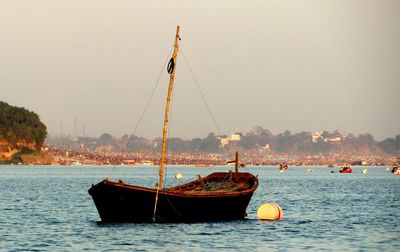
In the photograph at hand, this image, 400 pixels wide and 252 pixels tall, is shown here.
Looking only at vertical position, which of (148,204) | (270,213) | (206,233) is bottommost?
(206,233)

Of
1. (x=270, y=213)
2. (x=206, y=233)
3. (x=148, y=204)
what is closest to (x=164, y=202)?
(x=148, y=204)

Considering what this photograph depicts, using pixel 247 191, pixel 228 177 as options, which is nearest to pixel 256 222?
pixel 247 191

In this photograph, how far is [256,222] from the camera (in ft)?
208

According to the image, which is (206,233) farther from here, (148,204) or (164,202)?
(148,204)

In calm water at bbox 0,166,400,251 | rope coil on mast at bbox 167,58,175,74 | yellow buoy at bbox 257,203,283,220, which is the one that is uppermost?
rope coil on mast at bbox 167,58,175,74

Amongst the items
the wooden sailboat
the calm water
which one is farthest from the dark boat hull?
the calm water

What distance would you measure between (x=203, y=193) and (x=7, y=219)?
1887 cm

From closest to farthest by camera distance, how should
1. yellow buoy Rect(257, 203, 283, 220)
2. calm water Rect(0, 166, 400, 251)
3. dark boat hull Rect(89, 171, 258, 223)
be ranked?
calm water Rect(0, 166, 400, 251)
dark boat hull Rect(89, 171, 258, 223)
yellow buoy Rect(257, 203, 283, 220)

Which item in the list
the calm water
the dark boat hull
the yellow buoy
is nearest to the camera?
the calm water

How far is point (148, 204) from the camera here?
55.9 m

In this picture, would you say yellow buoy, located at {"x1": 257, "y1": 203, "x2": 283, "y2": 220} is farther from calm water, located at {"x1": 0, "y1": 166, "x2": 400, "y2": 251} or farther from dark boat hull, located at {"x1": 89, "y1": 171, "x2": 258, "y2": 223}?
dark boat hull, located at {"x1": 89, "y1": 171, "x2": 258, "y2": 223}

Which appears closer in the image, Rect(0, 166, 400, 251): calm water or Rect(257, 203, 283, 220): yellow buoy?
Rect(0, 166, 400, 251): calm water

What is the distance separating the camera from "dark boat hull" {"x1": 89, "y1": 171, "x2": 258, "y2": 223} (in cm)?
5478

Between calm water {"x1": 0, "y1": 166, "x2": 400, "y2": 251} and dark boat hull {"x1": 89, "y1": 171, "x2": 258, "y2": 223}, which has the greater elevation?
dark boat hull {"x1": 89, "y1": 171, "x2": 258, "y2": 223}
